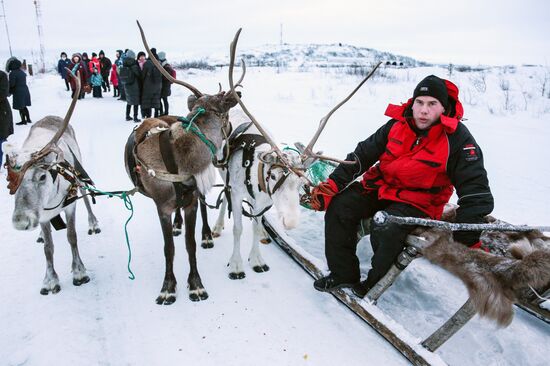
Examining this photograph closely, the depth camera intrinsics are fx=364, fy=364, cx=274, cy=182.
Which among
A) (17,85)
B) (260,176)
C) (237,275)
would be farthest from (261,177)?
(17,85)

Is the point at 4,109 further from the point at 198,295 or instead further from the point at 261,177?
the point at 261,177

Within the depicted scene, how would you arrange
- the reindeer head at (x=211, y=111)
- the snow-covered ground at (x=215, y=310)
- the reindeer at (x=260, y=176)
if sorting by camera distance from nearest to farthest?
the snow-covered ground at (x=215, y=310), the reindeer at (x=260, y=176), the reindeer head at (x=211, y=111)

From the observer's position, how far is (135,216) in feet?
16.8

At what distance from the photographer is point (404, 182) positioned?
297 centimetres

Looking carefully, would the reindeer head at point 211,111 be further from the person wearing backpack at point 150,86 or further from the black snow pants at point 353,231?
the person wearing backpack at point 150,86

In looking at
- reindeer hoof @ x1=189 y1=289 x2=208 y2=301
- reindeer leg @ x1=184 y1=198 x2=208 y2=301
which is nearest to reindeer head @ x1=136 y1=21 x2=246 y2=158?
reindeer leg @ x1=184 y1=198 x2=208 y2=301

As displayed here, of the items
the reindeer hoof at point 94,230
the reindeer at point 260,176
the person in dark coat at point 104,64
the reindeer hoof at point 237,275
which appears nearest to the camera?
the reindeer at point 260,176

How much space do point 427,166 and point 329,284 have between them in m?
1.29

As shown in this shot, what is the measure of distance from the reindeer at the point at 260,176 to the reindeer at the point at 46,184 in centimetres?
147

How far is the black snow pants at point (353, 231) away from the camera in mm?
2797

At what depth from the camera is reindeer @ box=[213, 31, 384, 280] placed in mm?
2984

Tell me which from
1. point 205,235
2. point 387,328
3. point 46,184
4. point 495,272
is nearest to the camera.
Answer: point 495,272

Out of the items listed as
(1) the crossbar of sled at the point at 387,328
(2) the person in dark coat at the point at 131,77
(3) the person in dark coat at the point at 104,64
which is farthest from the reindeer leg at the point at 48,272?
(3) the person in dark coat at the point at 104,64

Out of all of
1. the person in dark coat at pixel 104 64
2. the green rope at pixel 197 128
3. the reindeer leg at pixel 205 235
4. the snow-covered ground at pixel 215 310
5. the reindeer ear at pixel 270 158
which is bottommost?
the snow-covered ground at pixel 215 310
